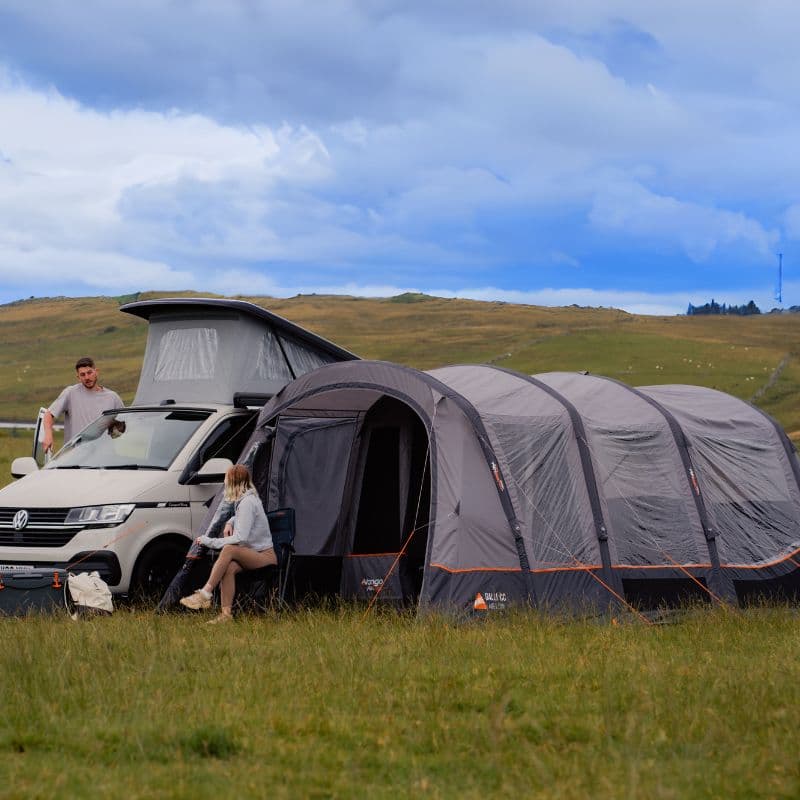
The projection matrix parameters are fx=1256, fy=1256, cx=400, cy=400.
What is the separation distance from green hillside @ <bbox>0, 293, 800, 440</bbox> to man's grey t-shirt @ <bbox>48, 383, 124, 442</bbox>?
42987 millimetres

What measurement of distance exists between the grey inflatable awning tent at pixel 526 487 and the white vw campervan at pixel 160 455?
2.01 ft

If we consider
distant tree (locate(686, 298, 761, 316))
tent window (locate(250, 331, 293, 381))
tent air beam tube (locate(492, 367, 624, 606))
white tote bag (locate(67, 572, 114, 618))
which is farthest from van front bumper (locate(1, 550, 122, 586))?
distant tree (locate(686, 298, 761, 316))

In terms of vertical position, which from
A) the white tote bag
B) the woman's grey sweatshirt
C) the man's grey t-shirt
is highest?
the man's grey t-shirt

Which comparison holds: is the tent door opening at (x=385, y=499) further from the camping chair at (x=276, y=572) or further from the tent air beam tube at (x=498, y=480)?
the tent air beam tube at (x=498, y=480)

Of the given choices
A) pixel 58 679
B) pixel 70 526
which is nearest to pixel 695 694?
pixel 58 679

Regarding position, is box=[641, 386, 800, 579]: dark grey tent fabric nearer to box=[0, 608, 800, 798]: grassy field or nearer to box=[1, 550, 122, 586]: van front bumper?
box=[0, 608, 800, 798]: grassy field

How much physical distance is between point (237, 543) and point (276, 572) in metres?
0.89

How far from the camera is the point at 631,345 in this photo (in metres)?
102

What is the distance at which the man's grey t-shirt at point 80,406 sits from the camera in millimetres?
13562

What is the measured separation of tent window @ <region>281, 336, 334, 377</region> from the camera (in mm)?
13305

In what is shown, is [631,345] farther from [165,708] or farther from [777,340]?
[165,708]

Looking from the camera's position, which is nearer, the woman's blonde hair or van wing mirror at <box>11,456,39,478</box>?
the woman's blonde hair

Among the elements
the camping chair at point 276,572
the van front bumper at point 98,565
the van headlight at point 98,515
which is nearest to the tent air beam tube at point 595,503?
Result: the camping chair at point 276,572

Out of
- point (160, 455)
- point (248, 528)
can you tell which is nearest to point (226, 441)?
point (160, 455)
